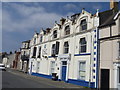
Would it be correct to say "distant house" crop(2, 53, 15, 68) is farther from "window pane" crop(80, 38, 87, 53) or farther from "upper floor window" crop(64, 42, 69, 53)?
"window pane" crop(80, 38, 87, 53)

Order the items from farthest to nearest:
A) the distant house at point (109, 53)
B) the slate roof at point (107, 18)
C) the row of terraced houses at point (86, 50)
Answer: the slate roof at point (107, 18), the row of terraced houses at point (86, 50), the distant house at point (109, 53)

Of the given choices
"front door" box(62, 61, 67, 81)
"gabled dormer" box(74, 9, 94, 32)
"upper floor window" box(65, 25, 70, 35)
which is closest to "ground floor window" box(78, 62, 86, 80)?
"front door" box(62, 61, 67, 81)

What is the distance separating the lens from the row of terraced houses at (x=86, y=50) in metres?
15.2

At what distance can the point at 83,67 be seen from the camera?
18797 mm

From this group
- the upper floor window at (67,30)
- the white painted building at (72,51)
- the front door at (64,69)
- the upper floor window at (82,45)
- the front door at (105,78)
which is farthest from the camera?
the upper floor window at (67,30)

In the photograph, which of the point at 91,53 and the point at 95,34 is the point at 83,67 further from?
the point at 95,34

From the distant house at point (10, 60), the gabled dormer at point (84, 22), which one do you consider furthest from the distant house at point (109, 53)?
the distant house at point (10, 60)

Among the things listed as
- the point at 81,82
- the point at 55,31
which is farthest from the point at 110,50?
the point at 55,31

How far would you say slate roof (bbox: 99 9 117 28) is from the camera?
1620 cm

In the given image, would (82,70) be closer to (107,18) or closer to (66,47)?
(66,47)

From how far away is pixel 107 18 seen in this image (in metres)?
17.7

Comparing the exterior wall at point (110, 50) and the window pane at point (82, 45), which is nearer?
the exterior wall at point (110, 50)

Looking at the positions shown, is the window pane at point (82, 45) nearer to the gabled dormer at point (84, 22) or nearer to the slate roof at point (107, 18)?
the gabled dormer at point (84, 22)

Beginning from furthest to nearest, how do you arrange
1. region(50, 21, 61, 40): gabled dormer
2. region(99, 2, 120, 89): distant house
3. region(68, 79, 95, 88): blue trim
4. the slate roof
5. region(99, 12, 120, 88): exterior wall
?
region(50, 21, 61, 40): gabled dormer → region(68, 79, 95, 88): blue trim → the slate roof → region(99, 12, 120, 88): exterior wall → region(99, 2, 120, 89): distant house
